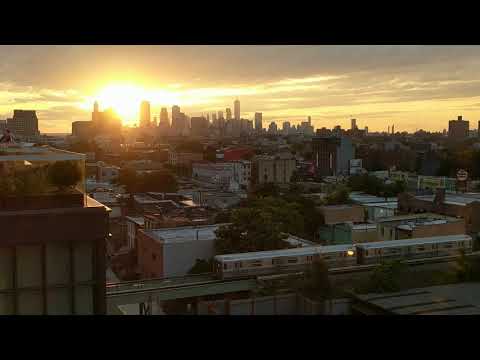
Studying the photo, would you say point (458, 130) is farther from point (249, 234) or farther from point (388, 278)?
point (388, 278)

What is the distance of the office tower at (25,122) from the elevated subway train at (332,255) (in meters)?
1.63

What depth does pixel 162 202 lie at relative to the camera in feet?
23.7

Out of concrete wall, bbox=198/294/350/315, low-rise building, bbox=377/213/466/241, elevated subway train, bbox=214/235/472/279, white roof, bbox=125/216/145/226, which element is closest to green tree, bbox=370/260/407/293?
concrete wall, bbox=198/294/350/315

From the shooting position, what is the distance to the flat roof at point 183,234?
15.5 feet

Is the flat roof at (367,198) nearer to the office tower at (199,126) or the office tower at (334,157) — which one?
the office tower at (334,157)

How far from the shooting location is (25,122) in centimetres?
229

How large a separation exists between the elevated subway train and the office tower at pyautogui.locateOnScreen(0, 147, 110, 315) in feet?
7.29

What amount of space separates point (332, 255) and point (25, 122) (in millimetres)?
2683
